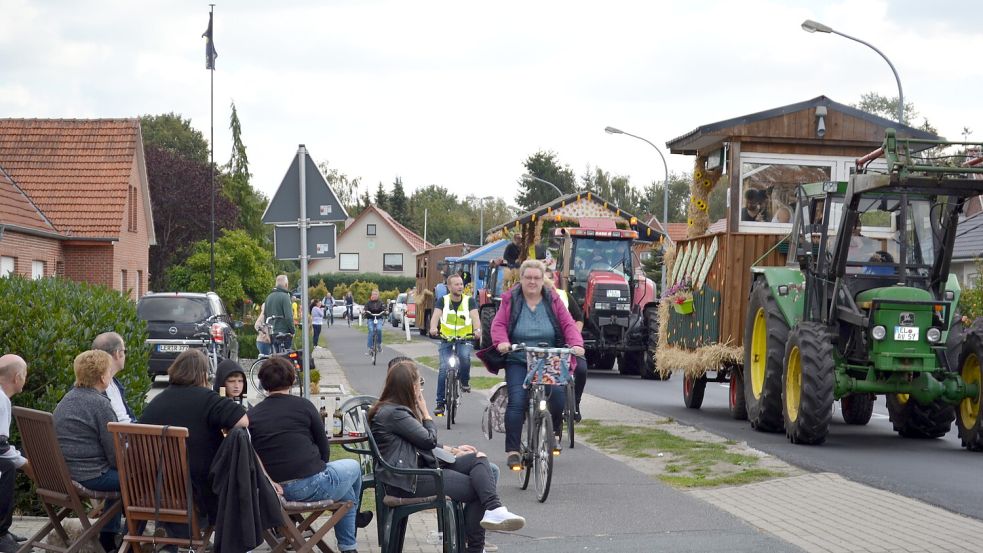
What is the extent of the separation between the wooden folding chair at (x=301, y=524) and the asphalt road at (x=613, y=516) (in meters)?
1.44

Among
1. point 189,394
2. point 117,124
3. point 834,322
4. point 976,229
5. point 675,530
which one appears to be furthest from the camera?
point 976,229

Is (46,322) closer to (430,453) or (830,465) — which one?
(430,453)

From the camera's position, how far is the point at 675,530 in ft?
28.5

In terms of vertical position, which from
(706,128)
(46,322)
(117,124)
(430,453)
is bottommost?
(430,453)

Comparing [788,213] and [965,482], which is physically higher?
[788,213]

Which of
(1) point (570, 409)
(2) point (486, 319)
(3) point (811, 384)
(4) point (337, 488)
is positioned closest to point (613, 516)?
(4) point (337, 488)

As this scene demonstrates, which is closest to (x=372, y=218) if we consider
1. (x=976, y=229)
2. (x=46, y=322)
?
(x=976, y=229)

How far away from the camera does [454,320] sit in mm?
16500

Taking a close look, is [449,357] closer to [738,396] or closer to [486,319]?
[738,396]

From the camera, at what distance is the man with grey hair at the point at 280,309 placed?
22359 mm

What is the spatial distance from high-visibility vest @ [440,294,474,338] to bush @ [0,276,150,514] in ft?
22.7

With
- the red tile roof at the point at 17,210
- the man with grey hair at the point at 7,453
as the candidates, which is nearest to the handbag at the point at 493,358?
the man with grey hair at the point at 7,453

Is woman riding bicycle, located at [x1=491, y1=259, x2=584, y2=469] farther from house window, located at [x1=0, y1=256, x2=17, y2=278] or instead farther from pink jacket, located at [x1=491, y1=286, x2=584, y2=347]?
house window, located at [x1=0, y1=256, x2=17, y2=278]

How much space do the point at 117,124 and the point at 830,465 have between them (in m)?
29.5
